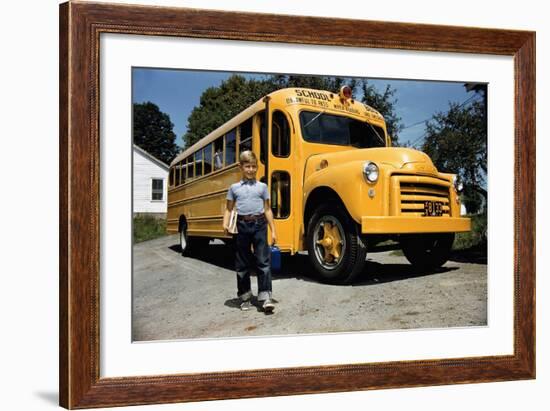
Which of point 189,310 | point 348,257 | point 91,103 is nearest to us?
point 91,103

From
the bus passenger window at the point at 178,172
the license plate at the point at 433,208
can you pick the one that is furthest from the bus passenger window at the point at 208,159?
the license plate at the point at 433,208

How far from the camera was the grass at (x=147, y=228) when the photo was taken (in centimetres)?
334

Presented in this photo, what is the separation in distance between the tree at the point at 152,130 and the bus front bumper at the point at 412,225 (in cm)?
133

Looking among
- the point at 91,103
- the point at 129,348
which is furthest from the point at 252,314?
the point at 91,103

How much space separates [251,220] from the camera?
368 centimetres

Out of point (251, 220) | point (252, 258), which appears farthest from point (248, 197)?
point (252, 258)

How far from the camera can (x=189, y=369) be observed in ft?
11.1

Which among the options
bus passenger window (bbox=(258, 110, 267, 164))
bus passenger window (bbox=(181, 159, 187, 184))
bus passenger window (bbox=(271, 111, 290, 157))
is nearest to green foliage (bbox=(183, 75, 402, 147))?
bus passenger window (bbox=(181, 159, 187, 184))

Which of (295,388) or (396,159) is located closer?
(295,388)

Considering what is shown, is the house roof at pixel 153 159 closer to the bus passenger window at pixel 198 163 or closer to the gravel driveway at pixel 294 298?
the bus passenger window at pixel 198 163

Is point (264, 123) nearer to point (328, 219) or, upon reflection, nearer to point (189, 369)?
point (328, 219)

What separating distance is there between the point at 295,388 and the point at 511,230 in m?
1.77

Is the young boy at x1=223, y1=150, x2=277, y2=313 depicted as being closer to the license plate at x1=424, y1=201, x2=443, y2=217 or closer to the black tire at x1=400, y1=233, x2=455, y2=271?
the black tire at x1=400, y1=233, x2=455, y2=271

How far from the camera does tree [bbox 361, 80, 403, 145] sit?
12.3 ft
